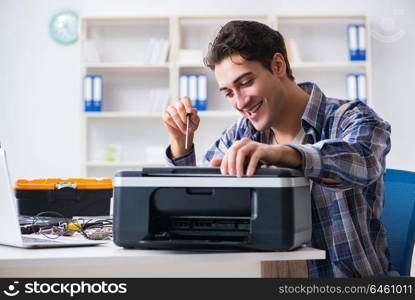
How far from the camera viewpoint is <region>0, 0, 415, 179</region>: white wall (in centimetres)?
498

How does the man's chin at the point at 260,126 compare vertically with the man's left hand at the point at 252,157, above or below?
above

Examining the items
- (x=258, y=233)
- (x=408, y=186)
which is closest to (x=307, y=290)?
(x=258, y=233)

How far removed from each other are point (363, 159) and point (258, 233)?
0.32 m

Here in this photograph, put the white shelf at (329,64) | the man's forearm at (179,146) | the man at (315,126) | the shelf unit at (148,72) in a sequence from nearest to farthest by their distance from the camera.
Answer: the man at (315,126), the man's forearm at (179,146), the white shelf at (329,64), the shelf unit at (148,72)

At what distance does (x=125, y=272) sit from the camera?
6.11 feet

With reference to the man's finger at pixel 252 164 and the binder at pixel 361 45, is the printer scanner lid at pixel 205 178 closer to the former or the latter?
the man's finger at pixel 252 164

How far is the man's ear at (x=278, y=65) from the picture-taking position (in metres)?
1.66

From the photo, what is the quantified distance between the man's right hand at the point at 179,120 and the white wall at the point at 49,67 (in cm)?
342

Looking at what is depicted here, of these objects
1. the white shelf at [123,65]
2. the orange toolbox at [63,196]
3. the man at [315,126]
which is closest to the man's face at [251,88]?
the man at [315,126]

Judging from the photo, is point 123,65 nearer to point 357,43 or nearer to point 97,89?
point 97,89

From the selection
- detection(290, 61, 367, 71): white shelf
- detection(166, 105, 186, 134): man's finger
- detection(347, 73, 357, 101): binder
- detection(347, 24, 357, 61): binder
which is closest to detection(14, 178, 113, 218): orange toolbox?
detection(166, 105, 186, 134): man's finger

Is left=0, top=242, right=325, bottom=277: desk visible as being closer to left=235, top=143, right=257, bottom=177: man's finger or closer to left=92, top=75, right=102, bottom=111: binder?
left=235, top=143, right=257, bottom=177: man's finger

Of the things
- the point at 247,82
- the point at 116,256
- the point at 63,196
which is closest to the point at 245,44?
the point at 247,82

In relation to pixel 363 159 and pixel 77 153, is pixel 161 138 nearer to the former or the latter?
pixel 77 153
